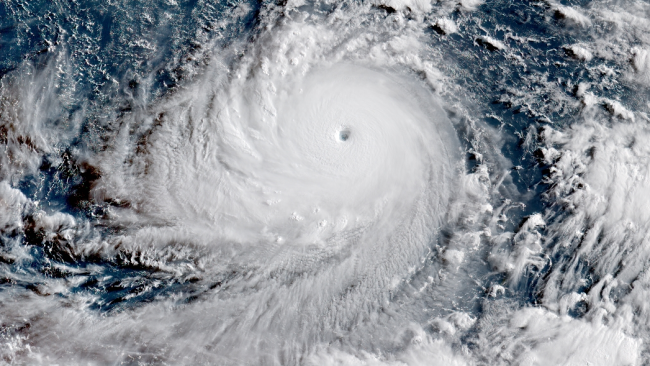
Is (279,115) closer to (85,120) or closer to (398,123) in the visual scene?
(398,123)

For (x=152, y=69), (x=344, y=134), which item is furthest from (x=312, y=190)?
(x=152, y=69)

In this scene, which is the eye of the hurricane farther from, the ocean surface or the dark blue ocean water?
the dark blue ocean water

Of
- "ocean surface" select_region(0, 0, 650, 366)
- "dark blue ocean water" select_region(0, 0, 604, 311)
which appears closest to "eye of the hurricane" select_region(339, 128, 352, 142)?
"ocean surface" select_region(0, 0, 650, 366)

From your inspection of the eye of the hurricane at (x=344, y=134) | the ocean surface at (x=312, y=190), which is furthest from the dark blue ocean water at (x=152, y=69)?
the eye of the hurricane at (x=344, y=134)

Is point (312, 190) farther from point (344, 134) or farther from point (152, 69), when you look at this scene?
point (152, 69)

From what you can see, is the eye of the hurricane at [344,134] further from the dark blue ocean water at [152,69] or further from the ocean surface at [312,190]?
the dark blue ocean water at [152,69]
